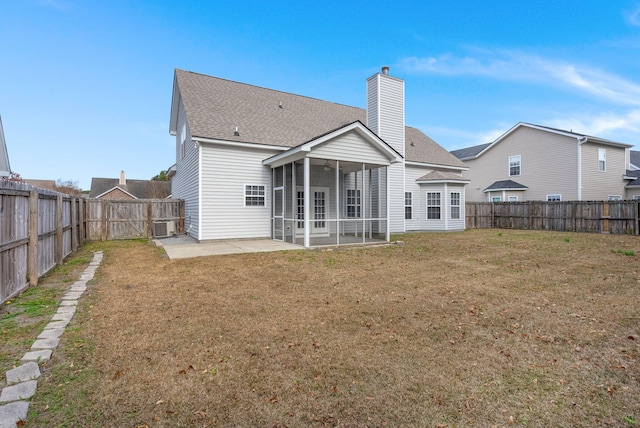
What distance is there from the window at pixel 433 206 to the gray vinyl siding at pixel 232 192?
9.67 m

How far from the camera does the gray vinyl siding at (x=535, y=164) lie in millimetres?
20688

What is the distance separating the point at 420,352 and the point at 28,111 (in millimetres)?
23726

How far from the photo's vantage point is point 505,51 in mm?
16594

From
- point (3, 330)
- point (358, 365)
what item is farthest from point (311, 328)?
point (3, 330)

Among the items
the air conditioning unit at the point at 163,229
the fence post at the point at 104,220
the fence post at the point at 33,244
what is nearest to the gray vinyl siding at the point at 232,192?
the air conditioning unit at the point at 163,229

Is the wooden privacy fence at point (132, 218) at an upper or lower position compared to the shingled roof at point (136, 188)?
lower

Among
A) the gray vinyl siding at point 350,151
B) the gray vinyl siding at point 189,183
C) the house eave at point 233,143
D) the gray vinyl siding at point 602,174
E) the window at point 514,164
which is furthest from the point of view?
the window at point 514,164

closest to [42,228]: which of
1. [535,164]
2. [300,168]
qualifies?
[300,168]

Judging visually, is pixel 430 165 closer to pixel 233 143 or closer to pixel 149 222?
pixel 233 143

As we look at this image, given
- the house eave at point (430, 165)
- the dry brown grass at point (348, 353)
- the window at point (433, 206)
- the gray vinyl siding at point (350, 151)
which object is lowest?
the dry brown grass at point (348, 353)

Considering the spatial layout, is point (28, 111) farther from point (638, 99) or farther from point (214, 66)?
point (638, 99)

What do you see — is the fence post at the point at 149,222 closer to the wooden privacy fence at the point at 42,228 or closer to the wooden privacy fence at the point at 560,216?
the wooden privacy fence at the point at 42,228

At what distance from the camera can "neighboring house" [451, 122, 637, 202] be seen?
66.8 ft

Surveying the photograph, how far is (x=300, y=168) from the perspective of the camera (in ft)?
46.2
